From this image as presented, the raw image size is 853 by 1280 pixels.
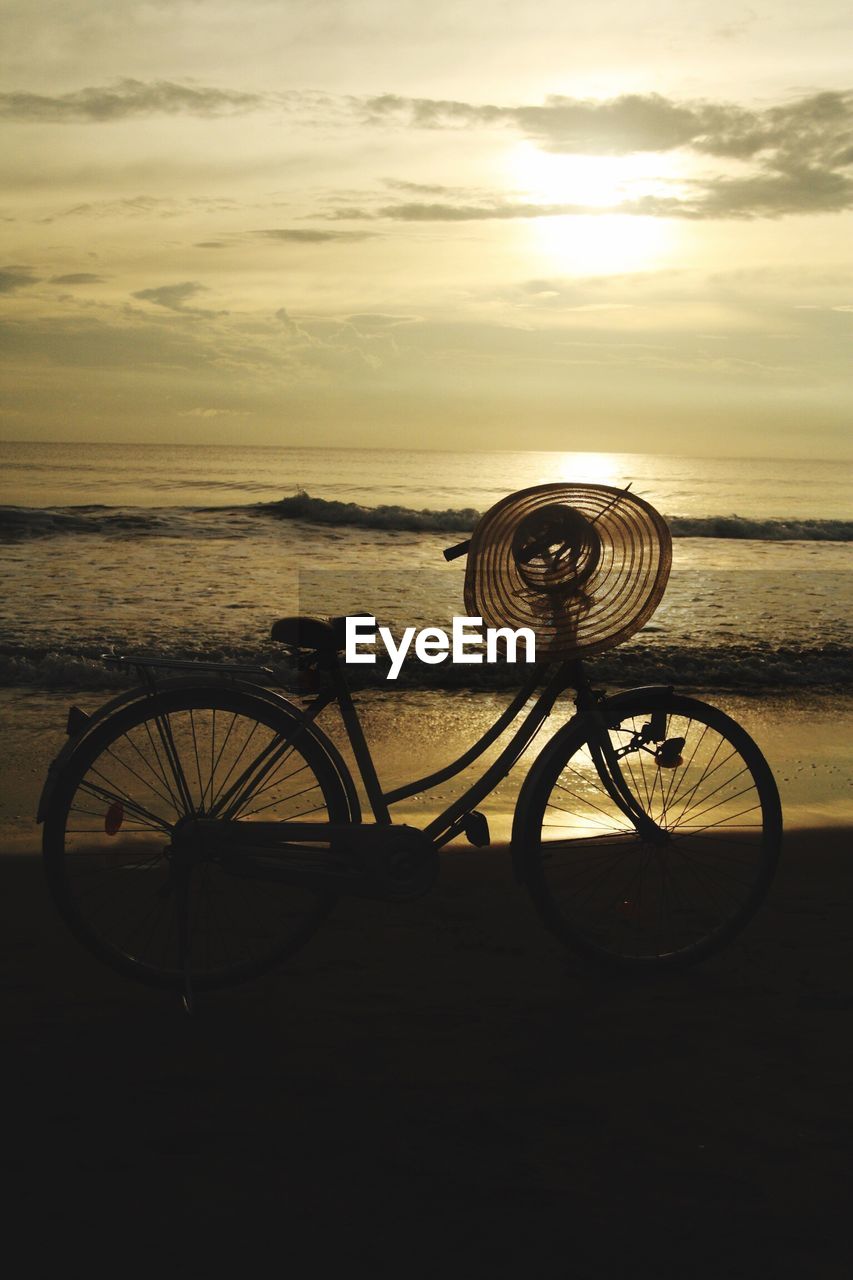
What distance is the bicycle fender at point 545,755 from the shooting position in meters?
3.62

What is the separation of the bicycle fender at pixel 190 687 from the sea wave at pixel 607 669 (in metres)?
5.37

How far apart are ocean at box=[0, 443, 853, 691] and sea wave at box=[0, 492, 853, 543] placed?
3.2 inches

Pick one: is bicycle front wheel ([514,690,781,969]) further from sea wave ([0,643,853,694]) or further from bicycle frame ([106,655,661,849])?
sea wave ([0,643,853,694])

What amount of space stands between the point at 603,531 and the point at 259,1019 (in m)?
1.70

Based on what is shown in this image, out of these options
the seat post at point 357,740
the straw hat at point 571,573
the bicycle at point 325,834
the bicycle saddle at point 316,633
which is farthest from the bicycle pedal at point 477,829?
the bicycle saddle at point 316,633

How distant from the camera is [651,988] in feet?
12.1

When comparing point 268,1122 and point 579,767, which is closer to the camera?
point 268,1122

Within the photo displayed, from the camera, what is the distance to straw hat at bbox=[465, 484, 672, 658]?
11.9ft

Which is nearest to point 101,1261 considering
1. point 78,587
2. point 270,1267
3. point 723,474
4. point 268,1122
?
point 270,1267

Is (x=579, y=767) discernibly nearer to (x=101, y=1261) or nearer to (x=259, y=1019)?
(x=259, y=1019)

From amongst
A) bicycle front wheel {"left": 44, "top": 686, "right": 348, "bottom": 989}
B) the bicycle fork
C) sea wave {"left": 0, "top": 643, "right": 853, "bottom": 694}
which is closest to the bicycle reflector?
bicycle front wheel {"left": 44, "top": 686, "right": 348, "bottom": 989}

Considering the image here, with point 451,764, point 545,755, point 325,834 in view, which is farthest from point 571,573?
point 325,834

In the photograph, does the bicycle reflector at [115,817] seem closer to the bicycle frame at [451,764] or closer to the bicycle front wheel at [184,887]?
the bicycle front wheel at [184,887]

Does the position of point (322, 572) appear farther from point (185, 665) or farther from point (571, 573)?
point (185, 665)
